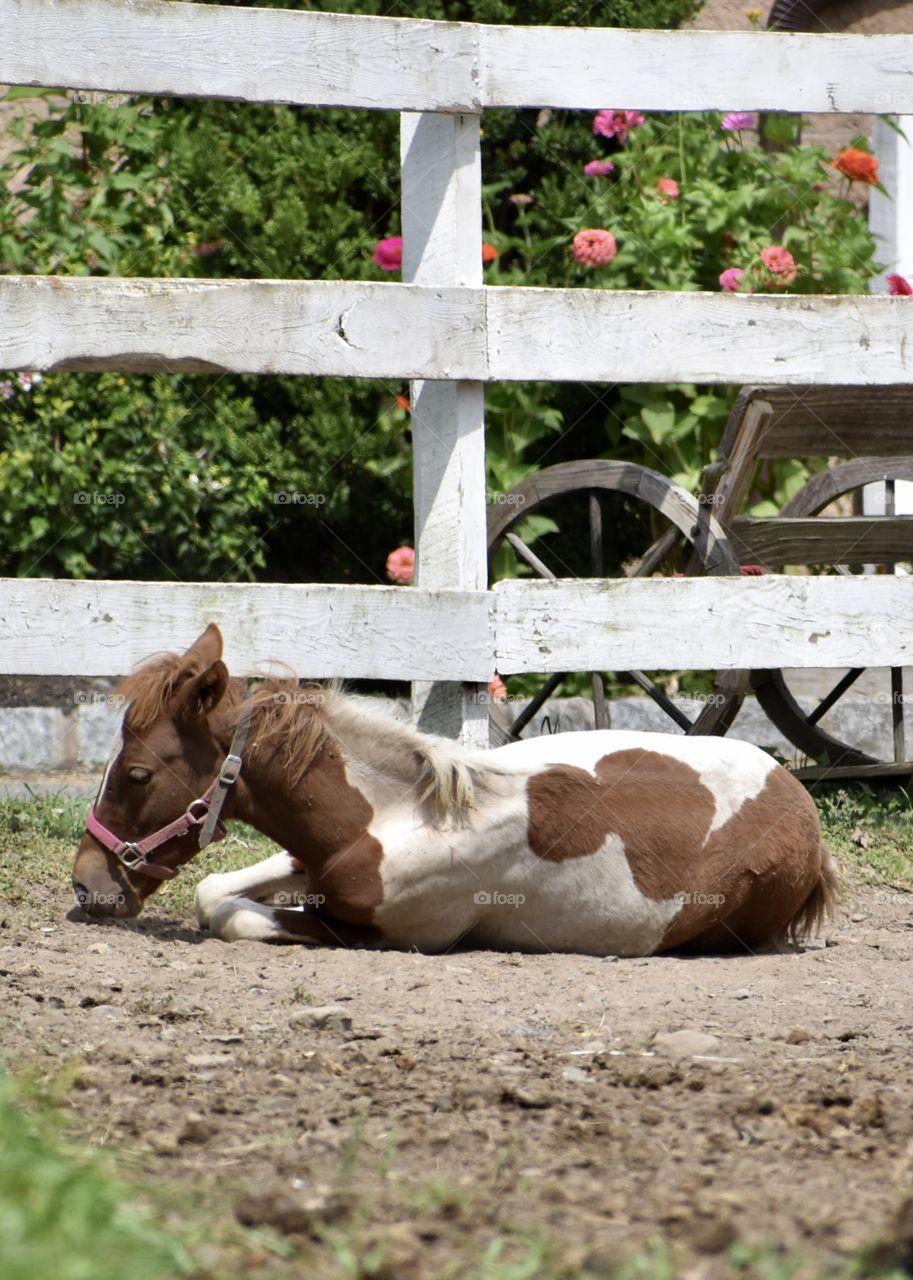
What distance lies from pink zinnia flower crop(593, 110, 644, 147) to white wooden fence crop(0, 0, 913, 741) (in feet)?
7.67

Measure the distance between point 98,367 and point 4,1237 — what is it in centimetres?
358

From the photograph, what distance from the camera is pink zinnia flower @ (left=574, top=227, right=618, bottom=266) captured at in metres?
7.01

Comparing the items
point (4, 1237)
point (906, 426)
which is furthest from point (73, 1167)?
point (906, 426)

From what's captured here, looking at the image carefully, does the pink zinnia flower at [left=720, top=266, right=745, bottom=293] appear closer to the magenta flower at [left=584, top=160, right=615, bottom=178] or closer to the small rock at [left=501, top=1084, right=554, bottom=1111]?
the magenta flower at [left=584, top=160, right=615, bottom=178]

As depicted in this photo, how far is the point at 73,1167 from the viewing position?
6.45 feet

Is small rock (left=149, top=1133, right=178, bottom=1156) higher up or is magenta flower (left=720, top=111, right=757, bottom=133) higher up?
magenta flower (left=720, top=111, right=757, bottom=133)

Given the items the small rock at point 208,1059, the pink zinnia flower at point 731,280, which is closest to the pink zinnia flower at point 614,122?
the pink zinnia flower at point 731,280

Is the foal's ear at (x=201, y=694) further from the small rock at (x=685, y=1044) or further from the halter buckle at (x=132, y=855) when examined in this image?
the small rock at (x=685, y=1044)

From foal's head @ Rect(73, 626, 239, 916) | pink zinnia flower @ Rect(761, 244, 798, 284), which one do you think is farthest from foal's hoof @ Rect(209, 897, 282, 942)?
pink zinnia flower @ Rect(761, 244, 798, 284)

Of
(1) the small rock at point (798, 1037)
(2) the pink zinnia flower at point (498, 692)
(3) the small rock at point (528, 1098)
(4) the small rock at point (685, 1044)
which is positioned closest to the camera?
(3) the small rock at point (528, 1098)

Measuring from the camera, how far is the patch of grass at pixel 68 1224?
1.58m

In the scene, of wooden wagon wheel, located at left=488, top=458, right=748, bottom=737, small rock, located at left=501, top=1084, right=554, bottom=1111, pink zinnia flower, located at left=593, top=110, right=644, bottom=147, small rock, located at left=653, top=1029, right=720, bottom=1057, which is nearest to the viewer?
small rock, located at left=501, top=1084, right=554, bottom=1111

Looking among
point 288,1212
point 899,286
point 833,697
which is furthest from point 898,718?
point 288,1212

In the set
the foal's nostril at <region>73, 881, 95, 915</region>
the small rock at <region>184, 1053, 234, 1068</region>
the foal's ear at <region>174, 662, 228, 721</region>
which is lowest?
the small rock at <region>184, 1053, 234, 1068</region>
